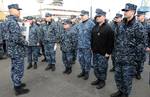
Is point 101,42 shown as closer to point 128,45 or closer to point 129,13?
point 128,45

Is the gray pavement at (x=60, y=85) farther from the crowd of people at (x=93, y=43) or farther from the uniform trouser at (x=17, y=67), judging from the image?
the uniform trouser at (x=17, y=67)

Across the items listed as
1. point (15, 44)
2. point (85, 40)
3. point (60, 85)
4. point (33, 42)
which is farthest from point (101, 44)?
point (33, 42)

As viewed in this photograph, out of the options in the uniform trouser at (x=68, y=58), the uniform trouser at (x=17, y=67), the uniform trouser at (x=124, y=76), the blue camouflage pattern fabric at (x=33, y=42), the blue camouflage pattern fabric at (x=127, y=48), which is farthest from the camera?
the blue camouflage pattern fabric at (x=33, y=42)

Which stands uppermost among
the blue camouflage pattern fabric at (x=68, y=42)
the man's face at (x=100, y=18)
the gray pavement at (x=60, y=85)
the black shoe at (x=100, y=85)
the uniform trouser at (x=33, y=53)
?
the man's face at (x=100, y=18)

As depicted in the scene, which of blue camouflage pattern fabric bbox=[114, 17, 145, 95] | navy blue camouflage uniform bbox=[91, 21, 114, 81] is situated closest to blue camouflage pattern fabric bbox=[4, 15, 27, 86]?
navy blue camouflage uniform bbox=[91, 21, 114, 81]

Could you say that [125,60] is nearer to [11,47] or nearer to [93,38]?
[93,38]

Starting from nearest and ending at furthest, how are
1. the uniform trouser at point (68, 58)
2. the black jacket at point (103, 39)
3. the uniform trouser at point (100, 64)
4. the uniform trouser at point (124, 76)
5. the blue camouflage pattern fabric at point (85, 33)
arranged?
the uniform trouser at point (124, 76) → the black jacket at point (103, 39) → the uniform trouser at point (100, 64) → the blue camouflage pattern fabric at point (85, 33) → the uniform trouser at point (68, 58)

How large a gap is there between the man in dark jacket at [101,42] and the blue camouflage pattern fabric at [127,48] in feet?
1.80

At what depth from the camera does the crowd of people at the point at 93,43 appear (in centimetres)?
441

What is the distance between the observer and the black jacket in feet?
17.0

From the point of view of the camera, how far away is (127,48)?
14.5 ft

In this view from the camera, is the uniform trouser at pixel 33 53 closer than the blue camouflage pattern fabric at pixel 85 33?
No

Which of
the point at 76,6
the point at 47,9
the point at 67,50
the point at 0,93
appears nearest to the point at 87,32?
Result: the point at 67,50

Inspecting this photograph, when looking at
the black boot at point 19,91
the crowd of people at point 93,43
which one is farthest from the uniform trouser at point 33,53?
the black boot at point 19,91
